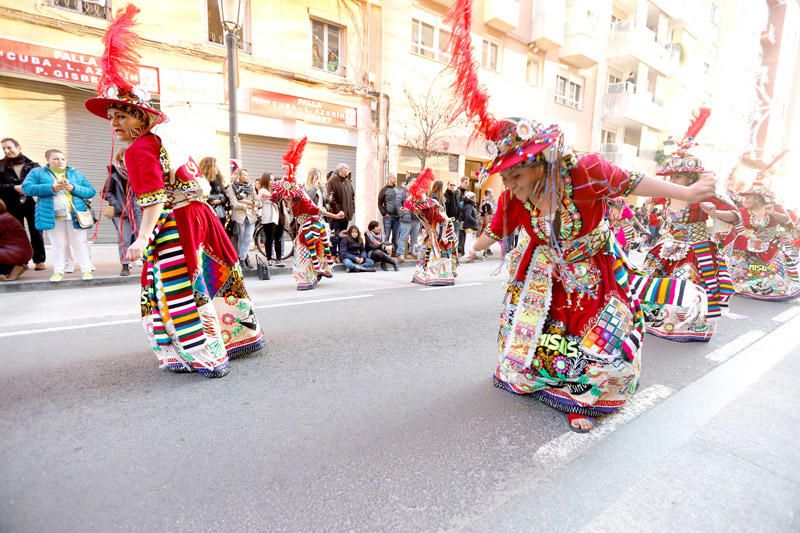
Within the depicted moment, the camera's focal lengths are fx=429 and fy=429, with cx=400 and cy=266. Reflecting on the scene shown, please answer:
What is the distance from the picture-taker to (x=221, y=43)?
444 inches

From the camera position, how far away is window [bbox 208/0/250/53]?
36.5ft

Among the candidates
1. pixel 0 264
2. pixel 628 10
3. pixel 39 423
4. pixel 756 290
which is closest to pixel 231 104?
pixel 0 264

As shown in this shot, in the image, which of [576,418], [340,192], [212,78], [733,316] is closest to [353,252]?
[340,192]

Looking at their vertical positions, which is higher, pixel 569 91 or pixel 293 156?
pixel 569 91

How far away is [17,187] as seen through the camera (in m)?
6.48

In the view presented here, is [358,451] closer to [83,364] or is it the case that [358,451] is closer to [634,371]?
[634,371]

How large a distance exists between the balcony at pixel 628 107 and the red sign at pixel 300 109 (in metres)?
14.3

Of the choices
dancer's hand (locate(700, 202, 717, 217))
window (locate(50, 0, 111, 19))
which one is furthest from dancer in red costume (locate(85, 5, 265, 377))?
window (locate(50, 0, 111, 19))

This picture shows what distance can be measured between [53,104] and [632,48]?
22.4 m

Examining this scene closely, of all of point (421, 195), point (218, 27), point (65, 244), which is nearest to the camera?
point (65, 244)

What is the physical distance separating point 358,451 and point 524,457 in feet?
2.82

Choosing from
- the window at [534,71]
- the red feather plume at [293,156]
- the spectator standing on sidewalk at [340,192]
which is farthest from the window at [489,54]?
the red feather plume at [293,156]

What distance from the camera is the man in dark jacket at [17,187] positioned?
6.53 m

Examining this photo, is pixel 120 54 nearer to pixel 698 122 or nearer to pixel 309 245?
pixel 309 245
